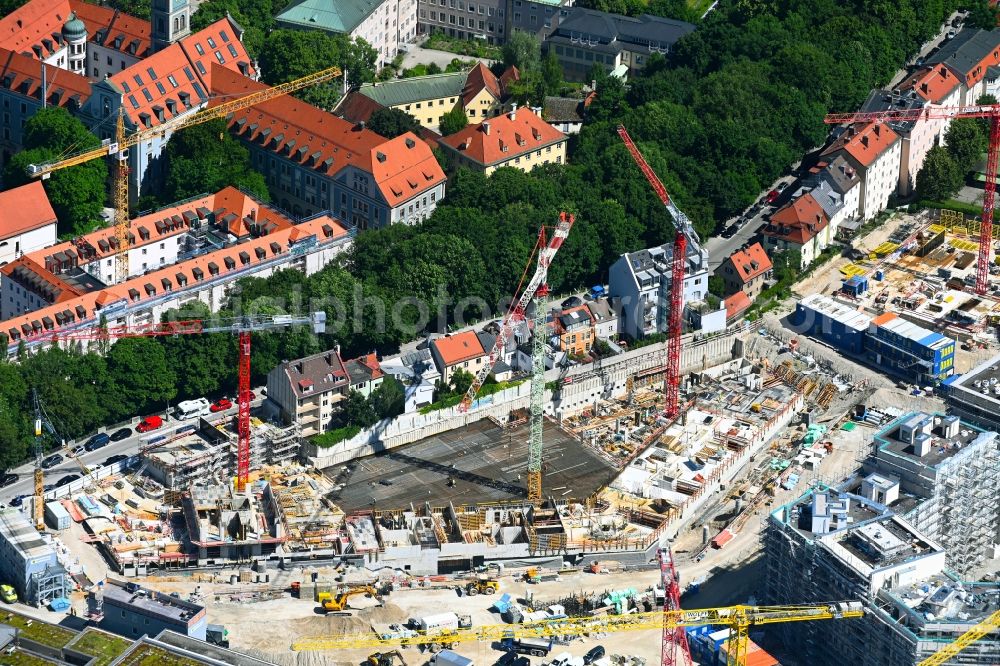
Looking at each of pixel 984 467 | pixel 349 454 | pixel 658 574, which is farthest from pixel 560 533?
pixel 984 467

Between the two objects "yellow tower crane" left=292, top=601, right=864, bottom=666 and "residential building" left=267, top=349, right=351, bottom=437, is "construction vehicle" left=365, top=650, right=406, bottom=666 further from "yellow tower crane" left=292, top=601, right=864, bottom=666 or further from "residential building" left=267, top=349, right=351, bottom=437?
"residential building" left=267, top=349, right=351, bottom=437

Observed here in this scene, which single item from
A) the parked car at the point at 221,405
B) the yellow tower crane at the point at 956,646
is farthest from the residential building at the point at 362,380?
the yellow tower crane at the point at 956,646

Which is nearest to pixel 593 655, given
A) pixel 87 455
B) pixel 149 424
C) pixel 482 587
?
pixel 482 587

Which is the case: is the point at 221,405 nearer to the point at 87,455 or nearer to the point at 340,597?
the point at 87,455

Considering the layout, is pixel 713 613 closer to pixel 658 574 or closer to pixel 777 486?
pixel 658 574

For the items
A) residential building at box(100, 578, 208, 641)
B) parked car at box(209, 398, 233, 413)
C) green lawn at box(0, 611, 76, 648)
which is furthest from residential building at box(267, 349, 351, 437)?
green lawn at box(0, 611, 76, 648)
